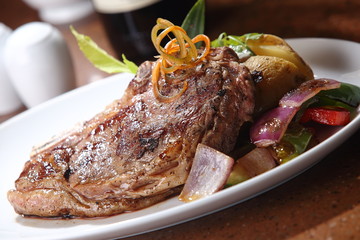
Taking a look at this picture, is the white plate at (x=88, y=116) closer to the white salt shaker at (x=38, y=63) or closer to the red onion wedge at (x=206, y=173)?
the red onion wedge at (x=206, y=173)

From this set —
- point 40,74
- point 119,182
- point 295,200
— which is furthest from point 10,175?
point 295,200

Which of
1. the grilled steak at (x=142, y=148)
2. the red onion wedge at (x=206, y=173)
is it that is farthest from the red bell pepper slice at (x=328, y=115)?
the red onion wedge at (x=206, y=173)

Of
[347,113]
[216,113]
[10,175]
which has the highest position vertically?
[216,113]

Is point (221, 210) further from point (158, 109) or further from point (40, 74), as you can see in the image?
point (40, 74)

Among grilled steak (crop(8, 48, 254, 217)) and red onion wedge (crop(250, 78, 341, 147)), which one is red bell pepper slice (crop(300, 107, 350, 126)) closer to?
red onion wedge (crop(250, 78, 341, 147))

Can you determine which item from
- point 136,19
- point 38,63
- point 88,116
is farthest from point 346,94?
point 38,63
